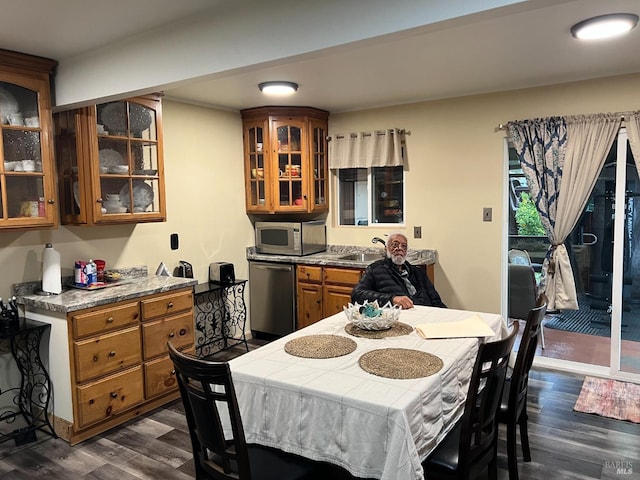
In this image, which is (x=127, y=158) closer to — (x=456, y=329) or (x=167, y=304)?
(x=167, y=304)

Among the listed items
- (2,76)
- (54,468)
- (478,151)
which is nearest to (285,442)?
(54,468)

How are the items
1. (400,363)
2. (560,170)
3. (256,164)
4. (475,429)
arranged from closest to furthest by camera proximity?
(475,429)
(400,363)
(560,170)
(256,164)

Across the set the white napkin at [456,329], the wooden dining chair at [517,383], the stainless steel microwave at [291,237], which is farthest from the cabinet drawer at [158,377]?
the wooden dining chair at [517,383]

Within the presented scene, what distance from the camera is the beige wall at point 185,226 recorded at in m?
3.17

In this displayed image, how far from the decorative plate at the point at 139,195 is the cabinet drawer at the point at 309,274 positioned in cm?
159

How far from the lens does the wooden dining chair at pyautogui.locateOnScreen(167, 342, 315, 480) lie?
1.60 m

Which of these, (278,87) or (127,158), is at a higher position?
(278,87)

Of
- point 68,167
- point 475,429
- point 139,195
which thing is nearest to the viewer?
point 475,429

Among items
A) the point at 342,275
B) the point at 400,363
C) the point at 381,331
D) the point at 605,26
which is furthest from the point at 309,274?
the point at 605,26

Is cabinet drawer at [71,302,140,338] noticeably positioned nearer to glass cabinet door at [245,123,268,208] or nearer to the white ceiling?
the white ceiling

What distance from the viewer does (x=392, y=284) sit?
131 inches

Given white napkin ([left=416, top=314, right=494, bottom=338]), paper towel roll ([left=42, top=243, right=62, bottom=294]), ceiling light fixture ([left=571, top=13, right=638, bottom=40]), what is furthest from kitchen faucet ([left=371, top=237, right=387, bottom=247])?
paper towel roll ([left=42, top=243, right=62, bottom=294])

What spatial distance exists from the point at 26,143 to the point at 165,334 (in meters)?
1.48

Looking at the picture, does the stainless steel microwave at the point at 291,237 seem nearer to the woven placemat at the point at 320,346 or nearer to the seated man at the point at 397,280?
the seated man at the point at 397,280
